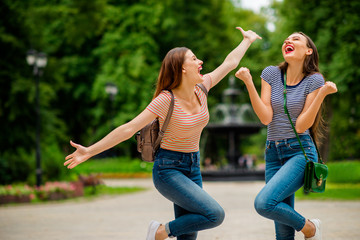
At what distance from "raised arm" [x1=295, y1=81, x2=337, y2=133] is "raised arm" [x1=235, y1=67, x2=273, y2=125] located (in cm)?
28

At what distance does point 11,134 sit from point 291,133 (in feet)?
62.4

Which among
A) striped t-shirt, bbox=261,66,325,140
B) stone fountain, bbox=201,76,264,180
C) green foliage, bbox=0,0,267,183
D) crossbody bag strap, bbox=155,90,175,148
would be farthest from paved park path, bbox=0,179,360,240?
green foliage, bbox=0,0,267,183

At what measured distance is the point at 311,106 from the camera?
4461 millimetres

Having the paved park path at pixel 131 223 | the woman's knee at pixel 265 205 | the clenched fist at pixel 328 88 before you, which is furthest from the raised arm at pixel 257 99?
the paved park path at pixel 131 223

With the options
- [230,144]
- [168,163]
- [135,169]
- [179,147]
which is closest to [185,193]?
[168,163]

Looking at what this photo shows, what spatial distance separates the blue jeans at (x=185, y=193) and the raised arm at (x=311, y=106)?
98cm

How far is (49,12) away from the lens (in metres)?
25.8

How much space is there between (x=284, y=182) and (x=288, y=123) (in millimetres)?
577

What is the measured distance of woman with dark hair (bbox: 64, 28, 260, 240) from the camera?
4.27 metres

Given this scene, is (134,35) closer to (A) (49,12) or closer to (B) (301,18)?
(A) (49,12)

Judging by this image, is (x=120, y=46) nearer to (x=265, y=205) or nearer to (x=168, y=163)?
(x=168, y=163)

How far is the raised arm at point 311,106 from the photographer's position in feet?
14.4

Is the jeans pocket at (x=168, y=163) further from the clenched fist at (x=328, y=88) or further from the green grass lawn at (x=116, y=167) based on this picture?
the green grass lawn at (x=116, y=167)

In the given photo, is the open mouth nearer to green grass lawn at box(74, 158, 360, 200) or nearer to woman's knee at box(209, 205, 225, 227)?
woman's knee at box(209, 205, 225, 227)
